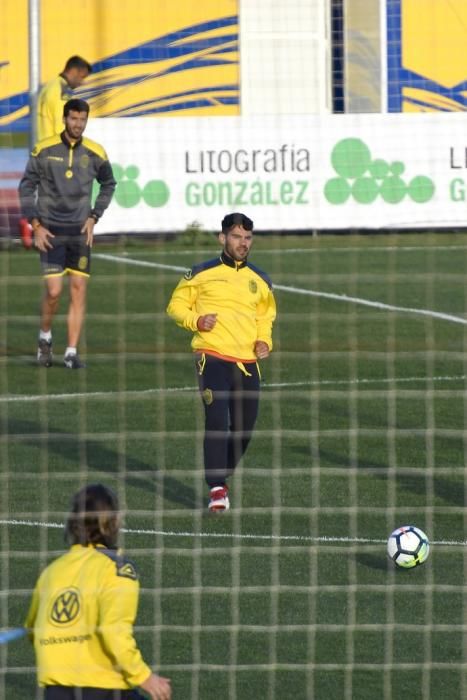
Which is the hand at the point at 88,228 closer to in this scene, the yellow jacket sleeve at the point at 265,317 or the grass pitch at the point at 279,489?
the grass pitch at the point at 279,489

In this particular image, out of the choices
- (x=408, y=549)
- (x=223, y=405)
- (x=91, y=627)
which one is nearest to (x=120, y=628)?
(x=91, y=627)

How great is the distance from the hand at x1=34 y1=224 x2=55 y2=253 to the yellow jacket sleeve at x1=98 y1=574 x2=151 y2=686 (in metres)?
9.15

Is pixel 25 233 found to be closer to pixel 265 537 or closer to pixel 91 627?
pixel 265 537

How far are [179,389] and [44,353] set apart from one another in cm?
161

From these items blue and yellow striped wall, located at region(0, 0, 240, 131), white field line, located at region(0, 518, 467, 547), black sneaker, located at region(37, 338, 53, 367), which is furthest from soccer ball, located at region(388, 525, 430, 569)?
blue and yellow striped wall, located at region(0, 0, 240, 131)

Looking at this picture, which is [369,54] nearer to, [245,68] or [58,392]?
[245,68]

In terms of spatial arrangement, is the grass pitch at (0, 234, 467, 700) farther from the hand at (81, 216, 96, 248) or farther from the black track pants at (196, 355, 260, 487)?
the hand at (81, 216, 96, 248)

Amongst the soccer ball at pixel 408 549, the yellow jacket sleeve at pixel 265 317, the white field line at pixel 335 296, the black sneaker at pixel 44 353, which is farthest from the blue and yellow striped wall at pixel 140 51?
the soccer ball at pixel 408 549

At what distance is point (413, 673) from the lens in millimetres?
7234

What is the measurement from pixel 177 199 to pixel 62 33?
30.0 ft

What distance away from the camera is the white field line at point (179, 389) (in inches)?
537

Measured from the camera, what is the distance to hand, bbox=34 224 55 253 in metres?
14.5

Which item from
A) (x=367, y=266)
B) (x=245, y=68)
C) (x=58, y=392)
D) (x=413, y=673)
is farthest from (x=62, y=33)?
(x=413, y=673)

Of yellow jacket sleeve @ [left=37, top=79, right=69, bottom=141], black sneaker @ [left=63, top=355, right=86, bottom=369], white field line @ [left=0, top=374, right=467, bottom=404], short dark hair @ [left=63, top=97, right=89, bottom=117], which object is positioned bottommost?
white field line @ [left=0, top=374, right=467, bottom=404]
